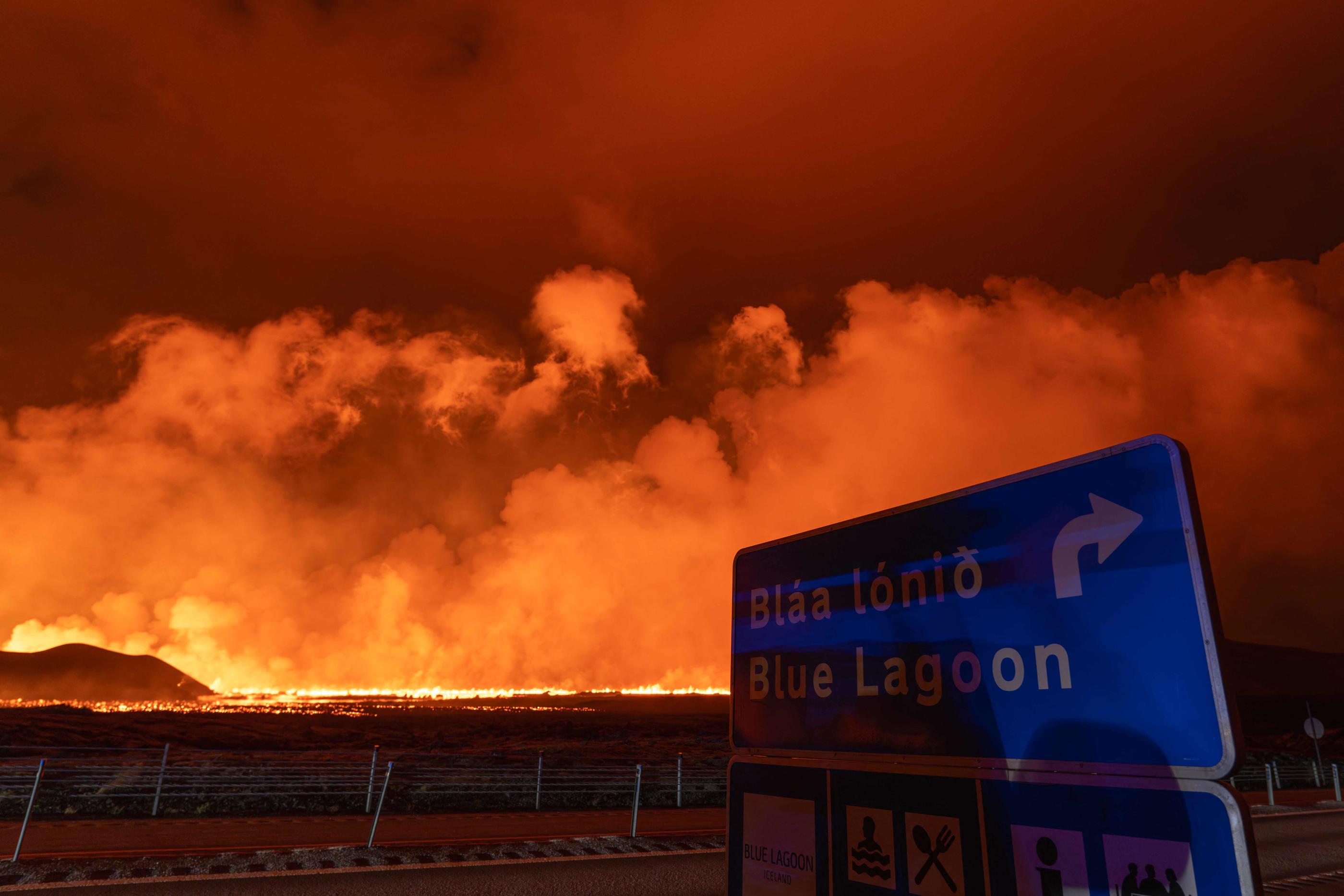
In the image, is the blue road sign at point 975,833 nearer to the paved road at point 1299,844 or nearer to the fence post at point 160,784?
the paved road at point 1299,844

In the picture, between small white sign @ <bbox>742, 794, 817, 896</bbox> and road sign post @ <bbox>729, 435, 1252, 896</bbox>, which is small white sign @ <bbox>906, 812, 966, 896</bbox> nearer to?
road sign post @ <bbox>729, 435, 1252, 896</bbox>

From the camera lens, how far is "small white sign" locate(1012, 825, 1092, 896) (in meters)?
1.70

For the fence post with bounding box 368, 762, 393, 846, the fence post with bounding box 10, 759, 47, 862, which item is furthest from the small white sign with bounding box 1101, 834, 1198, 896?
the fence post with bounding box 10, 759, 47, 862

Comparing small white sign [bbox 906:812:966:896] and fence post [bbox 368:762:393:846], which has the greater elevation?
small white sign [bbox 906:812:966:896]

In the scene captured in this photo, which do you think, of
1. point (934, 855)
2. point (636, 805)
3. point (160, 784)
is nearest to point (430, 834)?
point (636, 805)

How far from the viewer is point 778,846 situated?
103 inches

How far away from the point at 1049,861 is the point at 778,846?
107 cm

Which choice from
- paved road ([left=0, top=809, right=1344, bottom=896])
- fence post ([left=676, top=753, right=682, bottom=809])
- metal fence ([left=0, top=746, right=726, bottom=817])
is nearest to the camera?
paved road ([left=0, top=809, right=1344, bottom=896])

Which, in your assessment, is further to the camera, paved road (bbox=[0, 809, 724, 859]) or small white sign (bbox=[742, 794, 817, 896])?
paved road (bbox=[0, 809, 724, 859])

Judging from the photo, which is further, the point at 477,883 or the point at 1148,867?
the point at 477,883

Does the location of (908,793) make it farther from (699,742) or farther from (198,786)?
(699,742)

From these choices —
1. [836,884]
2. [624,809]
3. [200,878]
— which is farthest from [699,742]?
[836,884]

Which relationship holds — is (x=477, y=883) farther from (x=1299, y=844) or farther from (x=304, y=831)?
(x=1299, y=844)

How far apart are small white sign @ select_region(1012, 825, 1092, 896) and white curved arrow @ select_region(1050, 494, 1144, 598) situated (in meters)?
0.55
